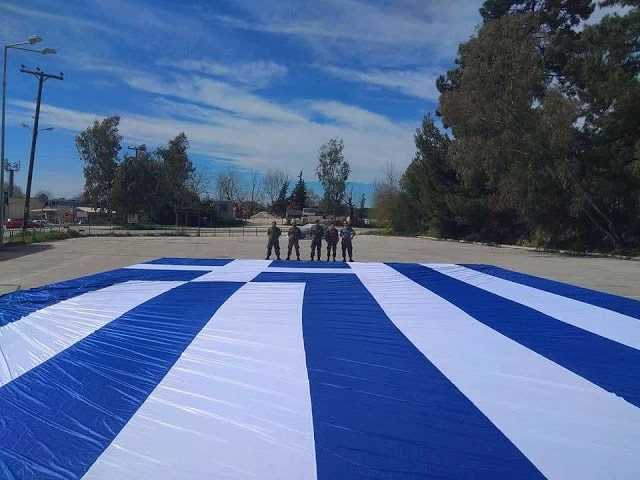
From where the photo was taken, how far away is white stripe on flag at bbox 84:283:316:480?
2.54 metres

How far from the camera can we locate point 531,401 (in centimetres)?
346

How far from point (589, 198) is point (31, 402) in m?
26.7

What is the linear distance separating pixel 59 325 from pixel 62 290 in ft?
7.49

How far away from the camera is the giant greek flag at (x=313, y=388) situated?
8.58 ft

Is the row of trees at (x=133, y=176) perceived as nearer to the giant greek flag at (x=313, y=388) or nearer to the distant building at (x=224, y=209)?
the distant building at (x=224, y=209)

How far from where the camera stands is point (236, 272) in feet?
31.9

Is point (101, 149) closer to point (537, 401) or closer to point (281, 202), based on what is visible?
point (281, 202)

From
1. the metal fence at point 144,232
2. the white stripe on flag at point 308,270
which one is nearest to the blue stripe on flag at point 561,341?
the white stripe on flag at point 308,270

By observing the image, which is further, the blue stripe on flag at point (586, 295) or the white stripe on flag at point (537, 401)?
the blue stripe on flag at point (586, 295)

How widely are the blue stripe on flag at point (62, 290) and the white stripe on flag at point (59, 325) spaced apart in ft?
0.61

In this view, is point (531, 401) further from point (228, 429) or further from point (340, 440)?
point (228, 429)

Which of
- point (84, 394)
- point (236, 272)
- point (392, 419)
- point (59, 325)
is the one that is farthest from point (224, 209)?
point (392, 419)

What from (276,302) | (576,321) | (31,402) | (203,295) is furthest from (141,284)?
(576,321)

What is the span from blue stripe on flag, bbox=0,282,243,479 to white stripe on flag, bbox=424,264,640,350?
4098mm
